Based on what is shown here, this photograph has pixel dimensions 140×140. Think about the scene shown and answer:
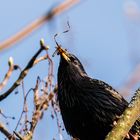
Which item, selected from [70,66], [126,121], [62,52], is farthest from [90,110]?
[126,121]

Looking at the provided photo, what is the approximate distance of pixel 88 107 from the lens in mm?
3361

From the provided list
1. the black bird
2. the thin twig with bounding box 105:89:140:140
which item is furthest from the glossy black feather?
the thin twig with bounding box 105:89:140:140

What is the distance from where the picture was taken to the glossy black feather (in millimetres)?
3314

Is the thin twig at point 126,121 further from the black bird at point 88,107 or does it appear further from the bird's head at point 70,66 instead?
the bird's head at point 70,66

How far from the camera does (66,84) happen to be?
367 cm

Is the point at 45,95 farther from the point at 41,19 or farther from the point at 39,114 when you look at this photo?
the point at 41,19

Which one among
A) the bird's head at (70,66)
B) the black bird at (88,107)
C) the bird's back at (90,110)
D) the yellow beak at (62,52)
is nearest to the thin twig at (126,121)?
the yellow beak at (62,52)

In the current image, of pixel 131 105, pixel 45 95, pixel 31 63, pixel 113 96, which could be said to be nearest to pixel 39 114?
pixel 45 95

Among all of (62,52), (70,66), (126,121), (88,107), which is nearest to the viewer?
(126,121)

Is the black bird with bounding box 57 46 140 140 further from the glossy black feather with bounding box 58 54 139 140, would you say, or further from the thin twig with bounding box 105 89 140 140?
the thin twig with bounding box 105 89 140 140

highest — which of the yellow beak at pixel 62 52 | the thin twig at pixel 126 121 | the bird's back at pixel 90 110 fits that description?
the yellow beak at pixel 62 52

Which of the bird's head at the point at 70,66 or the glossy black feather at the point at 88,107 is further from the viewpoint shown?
the bird's head at the point at 70,66

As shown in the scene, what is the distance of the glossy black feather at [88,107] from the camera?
3.31 meters

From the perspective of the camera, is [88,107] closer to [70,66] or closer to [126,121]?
[70,66]
